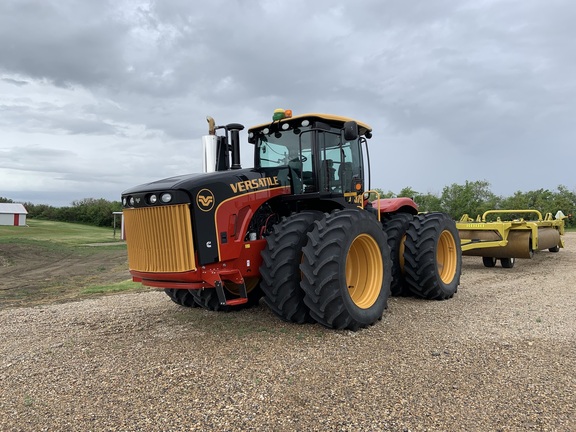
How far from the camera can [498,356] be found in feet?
16.1

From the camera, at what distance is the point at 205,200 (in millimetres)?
5312

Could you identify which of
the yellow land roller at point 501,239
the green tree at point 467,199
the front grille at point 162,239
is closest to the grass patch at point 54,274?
the front grille at point 162,239

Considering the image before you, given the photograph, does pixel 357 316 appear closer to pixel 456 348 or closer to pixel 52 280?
pixel 456 348

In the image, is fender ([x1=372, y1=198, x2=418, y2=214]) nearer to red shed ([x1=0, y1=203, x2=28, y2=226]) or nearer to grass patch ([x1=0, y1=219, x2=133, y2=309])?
grass patch ([x1=0, y1=219, x2=133, y2=309])

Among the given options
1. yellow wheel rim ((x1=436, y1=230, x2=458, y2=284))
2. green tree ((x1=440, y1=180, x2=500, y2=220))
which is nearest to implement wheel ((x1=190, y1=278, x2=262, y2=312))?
yellow wheel rim ((x1=436, y1=230, x2=458, y2=284))

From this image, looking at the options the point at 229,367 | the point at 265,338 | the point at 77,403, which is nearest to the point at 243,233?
the point at 265,338

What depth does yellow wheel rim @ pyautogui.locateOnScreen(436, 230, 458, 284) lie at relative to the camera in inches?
331

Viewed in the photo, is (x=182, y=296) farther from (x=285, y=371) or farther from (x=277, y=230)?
(x=285, y=371)

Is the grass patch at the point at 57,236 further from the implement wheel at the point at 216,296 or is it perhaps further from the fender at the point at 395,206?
the fender at the point at 395,206

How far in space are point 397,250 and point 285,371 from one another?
12.8 feet

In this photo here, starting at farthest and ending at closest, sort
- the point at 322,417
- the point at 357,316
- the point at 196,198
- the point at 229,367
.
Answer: the point at 357,316, the point at 196,198, the point at 229,367, the point at 322,417

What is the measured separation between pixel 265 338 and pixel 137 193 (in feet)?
7.59

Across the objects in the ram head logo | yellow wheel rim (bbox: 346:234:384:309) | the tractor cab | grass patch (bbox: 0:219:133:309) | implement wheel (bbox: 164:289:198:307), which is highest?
the tractor cab

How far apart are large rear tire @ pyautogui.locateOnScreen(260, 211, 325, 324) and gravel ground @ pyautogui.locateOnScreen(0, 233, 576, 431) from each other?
32 cm
